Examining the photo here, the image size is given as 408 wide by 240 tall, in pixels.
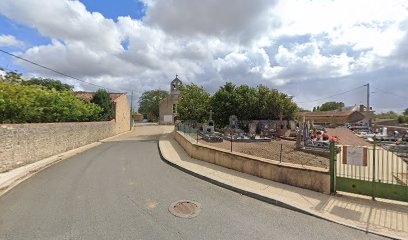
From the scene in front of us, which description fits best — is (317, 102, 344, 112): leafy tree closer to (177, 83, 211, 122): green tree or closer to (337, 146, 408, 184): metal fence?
(177, 83, 211, 122): green tree

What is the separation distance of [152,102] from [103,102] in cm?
5243

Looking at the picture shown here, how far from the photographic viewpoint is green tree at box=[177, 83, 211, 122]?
31172mm

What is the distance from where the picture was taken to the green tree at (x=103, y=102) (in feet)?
95.8

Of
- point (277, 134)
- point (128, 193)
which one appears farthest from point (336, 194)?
point (277, 134)

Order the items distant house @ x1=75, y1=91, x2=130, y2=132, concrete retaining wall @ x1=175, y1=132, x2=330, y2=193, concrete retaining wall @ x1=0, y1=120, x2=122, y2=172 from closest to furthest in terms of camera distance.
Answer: concrete retaining wall @ x1=175, y1=132, x2=330, y2=193, concrete retaining wall @ x1=0, y1=120, x2=122, y2=172, distant house @ x1=75, y1=91, x2=130, y2=132

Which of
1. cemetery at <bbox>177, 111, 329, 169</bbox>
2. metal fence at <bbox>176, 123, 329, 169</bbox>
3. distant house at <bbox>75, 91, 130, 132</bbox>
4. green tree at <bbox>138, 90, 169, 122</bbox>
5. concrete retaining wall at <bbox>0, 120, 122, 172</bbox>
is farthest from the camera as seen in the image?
green tree at <bbox>138, 90, 169, 122</bbox>

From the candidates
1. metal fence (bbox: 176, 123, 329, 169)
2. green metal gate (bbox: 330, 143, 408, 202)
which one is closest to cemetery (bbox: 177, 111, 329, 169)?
metal fence (bbox: 176, 123, 329, 169)

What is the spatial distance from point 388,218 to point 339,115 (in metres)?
66.3

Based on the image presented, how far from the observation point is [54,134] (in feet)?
49.2

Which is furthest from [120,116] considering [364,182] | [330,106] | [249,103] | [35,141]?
[330,106]

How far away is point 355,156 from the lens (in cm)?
655

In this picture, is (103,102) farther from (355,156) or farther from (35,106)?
(355,156)

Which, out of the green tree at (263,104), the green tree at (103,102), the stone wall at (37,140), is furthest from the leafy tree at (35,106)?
the green tree at (263,104)

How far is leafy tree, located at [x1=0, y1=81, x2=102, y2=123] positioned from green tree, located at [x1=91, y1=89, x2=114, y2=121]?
20.0 feet
